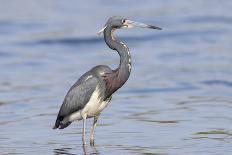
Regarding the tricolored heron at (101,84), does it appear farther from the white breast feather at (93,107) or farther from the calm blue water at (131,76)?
the calm blue water at (131,76)

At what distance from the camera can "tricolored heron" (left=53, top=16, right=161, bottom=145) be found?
13.2 metres

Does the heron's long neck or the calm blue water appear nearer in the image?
the heron's long neck

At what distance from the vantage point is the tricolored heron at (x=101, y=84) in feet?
43.3

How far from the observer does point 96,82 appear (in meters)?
13.3

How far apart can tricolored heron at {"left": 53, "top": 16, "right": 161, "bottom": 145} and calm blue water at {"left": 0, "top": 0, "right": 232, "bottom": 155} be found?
1.68 ft

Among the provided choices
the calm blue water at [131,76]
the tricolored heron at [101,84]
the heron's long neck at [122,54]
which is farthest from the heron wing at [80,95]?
the calm blue water at [131,76]

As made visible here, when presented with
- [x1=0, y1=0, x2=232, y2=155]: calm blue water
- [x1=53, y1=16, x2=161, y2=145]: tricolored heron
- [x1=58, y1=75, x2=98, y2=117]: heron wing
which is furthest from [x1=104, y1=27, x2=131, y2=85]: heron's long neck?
[x1=0, y1=0, x2=232, y2=155]: calm blue water

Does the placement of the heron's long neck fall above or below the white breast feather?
above

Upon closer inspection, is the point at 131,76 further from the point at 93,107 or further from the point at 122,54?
the point at 122,54

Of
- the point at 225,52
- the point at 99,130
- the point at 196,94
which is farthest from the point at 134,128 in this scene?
the point at 225,52

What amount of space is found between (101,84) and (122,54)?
53 cm

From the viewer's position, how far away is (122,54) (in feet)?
43.2

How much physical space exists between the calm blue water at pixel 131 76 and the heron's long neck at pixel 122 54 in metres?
0.99

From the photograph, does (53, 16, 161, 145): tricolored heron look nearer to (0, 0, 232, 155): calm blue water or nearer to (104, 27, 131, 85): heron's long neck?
(104, 27, 131, 85): heron's long neck
